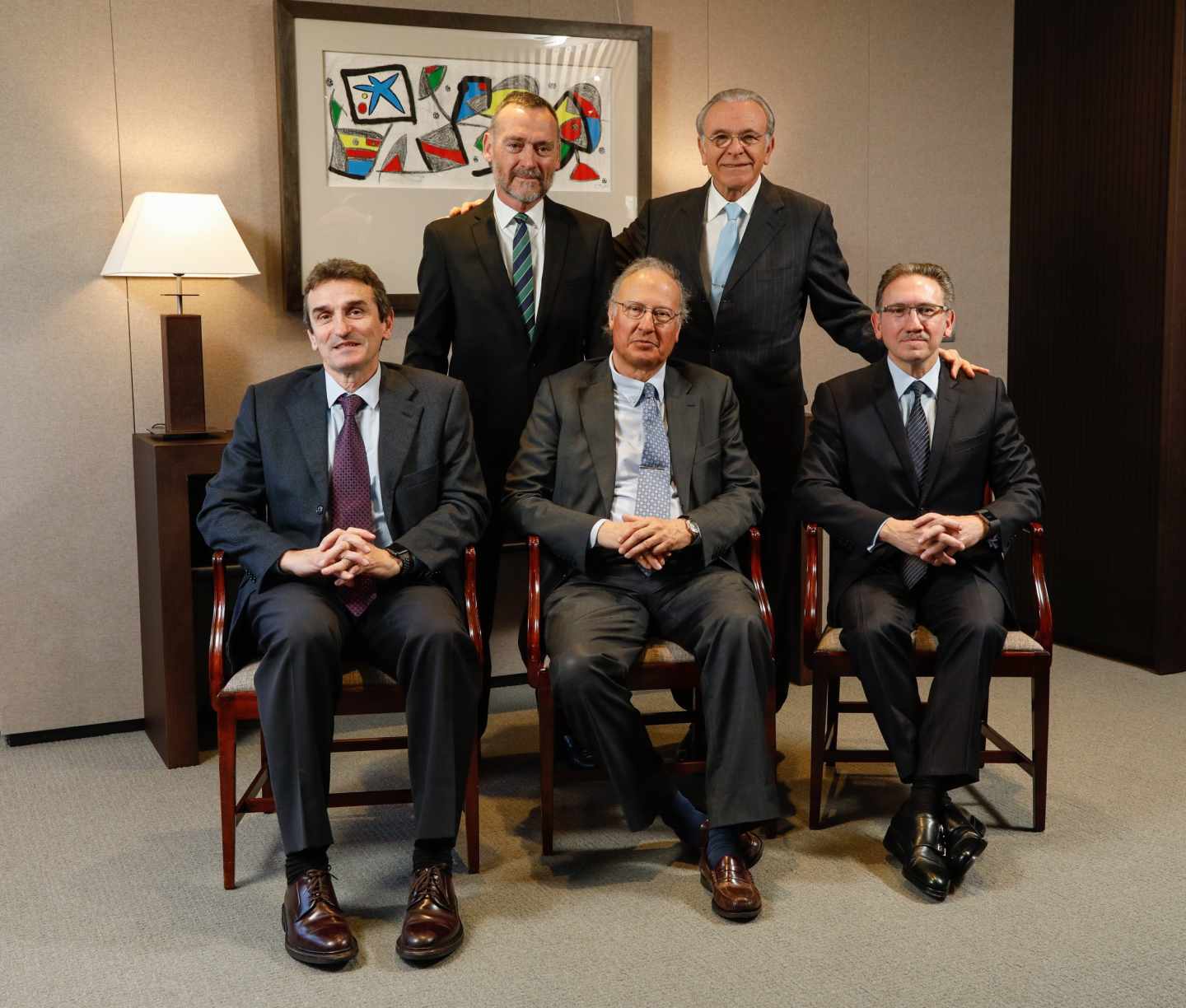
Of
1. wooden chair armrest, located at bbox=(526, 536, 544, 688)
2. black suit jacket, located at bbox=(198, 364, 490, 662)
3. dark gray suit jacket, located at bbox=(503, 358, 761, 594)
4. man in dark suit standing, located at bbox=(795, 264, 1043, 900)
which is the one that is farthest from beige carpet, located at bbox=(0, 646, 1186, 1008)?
dark gray suit jacket, located at bbox=(503, 358, 761, 594)

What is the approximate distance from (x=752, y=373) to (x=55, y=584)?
2.20m

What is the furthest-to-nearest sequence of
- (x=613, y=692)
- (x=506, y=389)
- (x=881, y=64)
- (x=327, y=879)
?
(x=881, y=64) → (x=506, y=389) → (x=613, y=692) → (x=327, y=879)

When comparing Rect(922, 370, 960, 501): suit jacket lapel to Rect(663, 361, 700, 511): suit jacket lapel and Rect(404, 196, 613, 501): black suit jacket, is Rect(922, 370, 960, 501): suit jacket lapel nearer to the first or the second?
Rect(663, 361, 700, 511): suit jacket lapel

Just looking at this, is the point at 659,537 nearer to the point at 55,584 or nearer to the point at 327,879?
the point at 327,879

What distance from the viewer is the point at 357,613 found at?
113 inches

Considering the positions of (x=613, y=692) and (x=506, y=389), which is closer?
(x=613, y=692)

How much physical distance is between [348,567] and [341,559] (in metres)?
0.02

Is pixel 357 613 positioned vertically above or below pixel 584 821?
above

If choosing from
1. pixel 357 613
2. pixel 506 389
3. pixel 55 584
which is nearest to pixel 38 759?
pixel 55 584

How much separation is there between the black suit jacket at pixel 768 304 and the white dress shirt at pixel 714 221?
0.06 ft

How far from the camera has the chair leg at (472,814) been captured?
9.31 feet

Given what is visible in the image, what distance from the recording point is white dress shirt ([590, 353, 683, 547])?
3.16 m

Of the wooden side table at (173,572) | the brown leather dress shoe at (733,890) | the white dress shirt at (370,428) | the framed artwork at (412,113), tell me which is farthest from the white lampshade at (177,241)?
the brown leather dress shoe at (733,890)

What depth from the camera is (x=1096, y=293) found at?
15.1 ft
